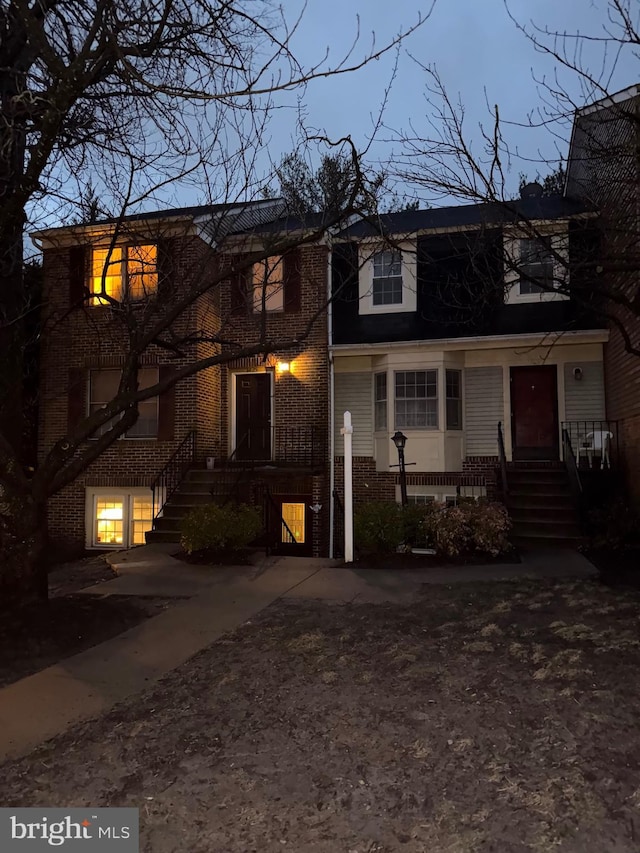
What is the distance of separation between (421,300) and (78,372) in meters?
8.28

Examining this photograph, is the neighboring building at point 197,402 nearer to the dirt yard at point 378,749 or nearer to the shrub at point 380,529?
the shrub at point 380,529

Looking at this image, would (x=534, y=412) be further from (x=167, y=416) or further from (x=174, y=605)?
(x=174, y=605)

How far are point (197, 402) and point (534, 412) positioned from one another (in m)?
7.49

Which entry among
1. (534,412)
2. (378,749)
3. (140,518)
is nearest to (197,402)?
(140,518)

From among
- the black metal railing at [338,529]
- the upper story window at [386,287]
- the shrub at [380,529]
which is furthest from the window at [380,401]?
the shrub at [380,529]

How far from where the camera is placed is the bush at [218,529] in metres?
9.16

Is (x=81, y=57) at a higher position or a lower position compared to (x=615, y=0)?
lower

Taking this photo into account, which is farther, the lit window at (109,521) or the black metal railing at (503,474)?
the lit window at (109,521)

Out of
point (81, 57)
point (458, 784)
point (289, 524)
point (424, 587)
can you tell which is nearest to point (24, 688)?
point (458, 784)

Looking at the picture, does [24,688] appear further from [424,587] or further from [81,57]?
[81,57]

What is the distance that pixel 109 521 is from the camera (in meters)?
13.7

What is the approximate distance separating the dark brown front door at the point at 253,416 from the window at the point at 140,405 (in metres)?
1.97

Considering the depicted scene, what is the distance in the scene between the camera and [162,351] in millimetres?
13758

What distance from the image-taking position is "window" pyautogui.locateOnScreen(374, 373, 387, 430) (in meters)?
13.4
